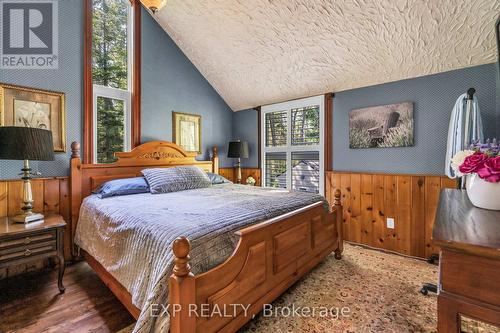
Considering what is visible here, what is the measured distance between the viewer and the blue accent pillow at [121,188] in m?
2.48

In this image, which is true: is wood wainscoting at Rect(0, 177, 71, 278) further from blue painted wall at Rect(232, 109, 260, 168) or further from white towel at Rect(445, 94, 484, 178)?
white towel at Rect(445, 94, 484, 178)

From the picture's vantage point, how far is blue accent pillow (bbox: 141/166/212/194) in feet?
8.95

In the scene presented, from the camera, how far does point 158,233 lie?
1393 millimetres

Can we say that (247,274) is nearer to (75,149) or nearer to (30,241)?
(30,241)

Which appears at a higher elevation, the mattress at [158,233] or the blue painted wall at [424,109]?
the blue painted wall at [424,109]

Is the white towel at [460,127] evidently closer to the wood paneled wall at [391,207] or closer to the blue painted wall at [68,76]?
the wood paneled wall at [391,207]

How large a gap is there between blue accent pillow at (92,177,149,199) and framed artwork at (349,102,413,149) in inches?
105

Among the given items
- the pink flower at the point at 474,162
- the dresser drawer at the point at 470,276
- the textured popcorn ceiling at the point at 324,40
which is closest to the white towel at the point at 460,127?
the textured popcorn ceiling at the point at 324,40

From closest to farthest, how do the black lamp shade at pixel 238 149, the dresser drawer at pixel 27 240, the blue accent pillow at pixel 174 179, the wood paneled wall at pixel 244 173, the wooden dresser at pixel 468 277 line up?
the wooden dresser at pixel 468 277 → the dresser drawer at pixel 27 240 → the blue accent pillow at pixel 174 179 → the black lamp shade at pixel 238 149 → the wood paneled wall at pixel 244 173

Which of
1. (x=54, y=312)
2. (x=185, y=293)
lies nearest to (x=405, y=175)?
(x=185, y=293)

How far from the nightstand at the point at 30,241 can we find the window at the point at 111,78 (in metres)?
1.00

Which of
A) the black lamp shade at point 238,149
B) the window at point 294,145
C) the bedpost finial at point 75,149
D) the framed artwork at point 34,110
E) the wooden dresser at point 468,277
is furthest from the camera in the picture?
the black lamp shade at point 238,149

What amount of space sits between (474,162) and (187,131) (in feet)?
11.3
